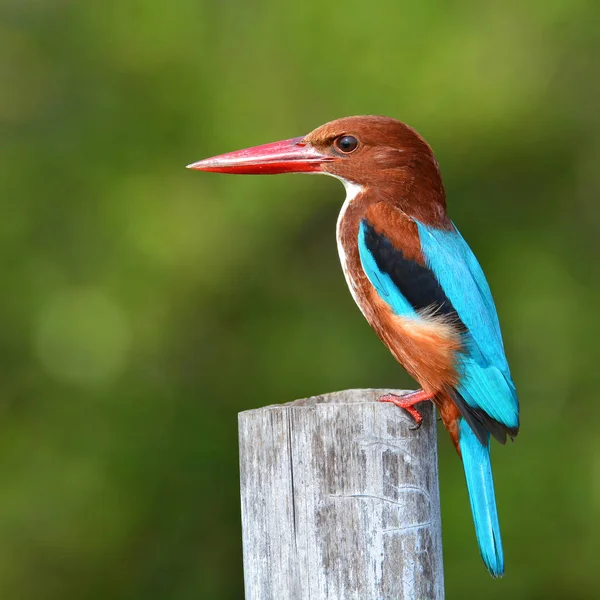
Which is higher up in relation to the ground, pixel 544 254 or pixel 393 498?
pixel 544 254

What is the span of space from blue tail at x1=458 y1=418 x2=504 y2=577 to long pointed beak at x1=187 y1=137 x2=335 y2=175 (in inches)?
45.7

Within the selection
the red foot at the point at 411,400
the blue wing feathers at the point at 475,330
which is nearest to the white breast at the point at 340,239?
the blue wing feathers at the point at 475,330

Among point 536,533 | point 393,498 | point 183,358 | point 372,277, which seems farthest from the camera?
point 183,358

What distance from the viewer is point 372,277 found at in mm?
3543

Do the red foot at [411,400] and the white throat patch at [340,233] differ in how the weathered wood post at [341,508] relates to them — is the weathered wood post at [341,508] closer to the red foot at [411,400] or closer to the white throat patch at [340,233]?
the red foot at [411,400]

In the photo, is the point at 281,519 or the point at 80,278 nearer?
the point at 281,519

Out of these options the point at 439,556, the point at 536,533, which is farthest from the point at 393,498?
the point at 536,533

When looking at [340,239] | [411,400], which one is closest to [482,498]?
[411,400]

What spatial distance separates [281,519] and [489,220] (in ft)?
15.0

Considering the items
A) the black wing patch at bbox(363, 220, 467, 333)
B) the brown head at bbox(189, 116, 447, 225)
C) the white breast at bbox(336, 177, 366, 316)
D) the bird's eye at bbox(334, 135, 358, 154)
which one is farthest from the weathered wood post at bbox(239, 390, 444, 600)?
the bird's eye at bbox(334, 135, 358, 154)

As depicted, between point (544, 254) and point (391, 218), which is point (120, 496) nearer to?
point (544, 254)

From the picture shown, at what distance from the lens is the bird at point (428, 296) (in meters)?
3.35

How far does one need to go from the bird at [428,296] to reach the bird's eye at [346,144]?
0.03m

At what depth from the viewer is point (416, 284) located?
3.50m
